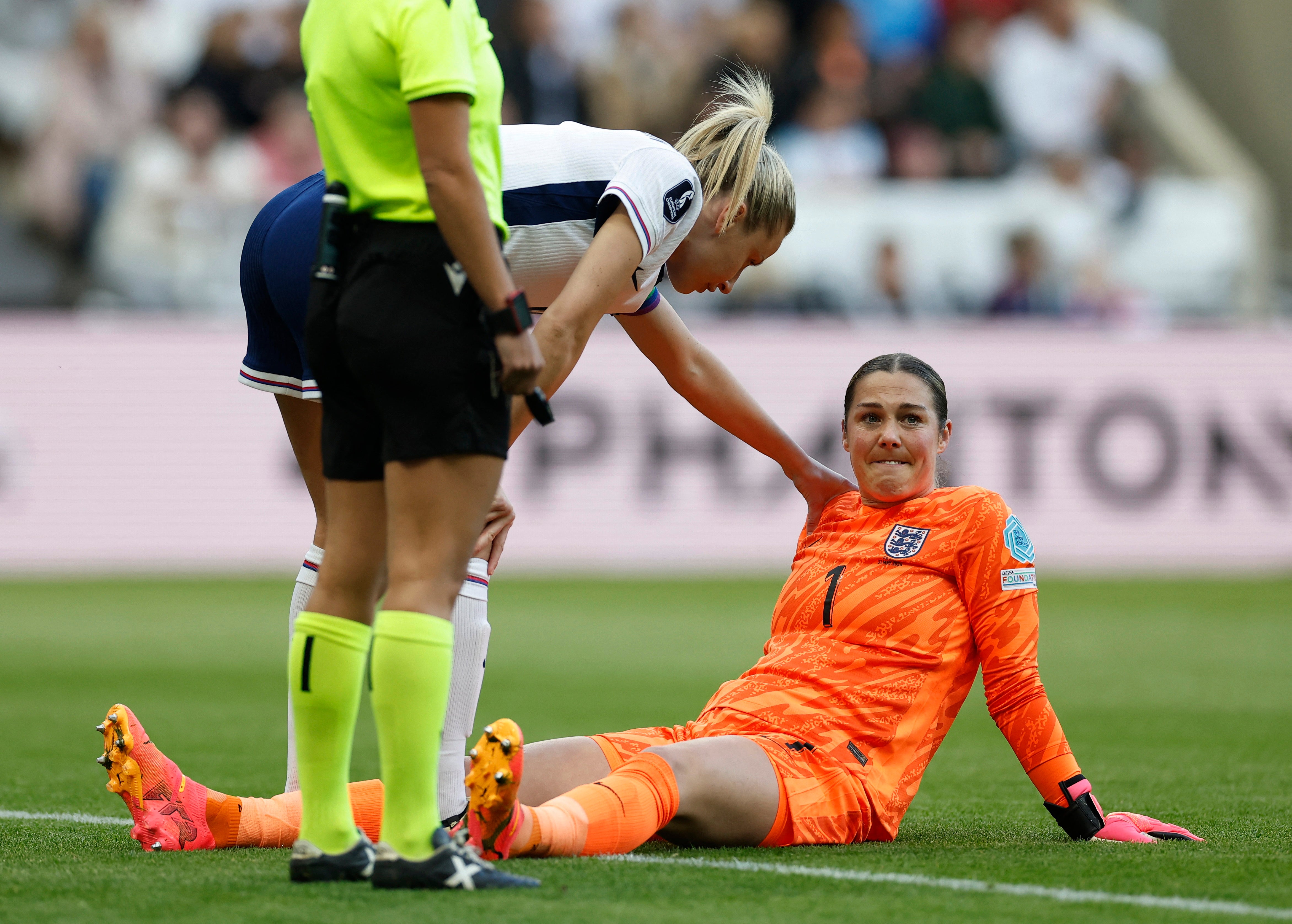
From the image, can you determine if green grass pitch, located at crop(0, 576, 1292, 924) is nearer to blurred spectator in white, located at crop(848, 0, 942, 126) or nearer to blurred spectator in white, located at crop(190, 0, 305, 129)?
Result: blurred spectator in white, located at crop(190, 0, 305, 129)

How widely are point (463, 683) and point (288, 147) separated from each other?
11200 millimetres

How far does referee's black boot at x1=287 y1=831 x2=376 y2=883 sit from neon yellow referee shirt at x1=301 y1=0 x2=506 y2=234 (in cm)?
117

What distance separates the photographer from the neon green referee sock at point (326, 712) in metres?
3.11

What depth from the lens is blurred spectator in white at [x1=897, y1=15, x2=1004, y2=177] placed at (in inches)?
597

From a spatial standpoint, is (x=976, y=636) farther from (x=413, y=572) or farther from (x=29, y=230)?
(x=29, y=230)

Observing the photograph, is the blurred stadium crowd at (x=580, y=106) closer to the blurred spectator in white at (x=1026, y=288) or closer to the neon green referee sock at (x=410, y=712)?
the blurred spectator in white at (x=1026, y=288)

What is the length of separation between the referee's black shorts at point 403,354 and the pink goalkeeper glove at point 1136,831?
1733mm

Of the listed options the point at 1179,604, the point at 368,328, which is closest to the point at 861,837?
the point at 368,328

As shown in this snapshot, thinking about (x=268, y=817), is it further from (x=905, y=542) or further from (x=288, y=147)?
(x=288, y=147)

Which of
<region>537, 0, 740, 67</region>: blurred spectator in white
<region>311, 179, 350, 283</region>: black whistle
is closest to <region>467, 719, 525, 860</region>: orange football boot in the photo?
<region>311, 179, 350, 283</region>: black whistle

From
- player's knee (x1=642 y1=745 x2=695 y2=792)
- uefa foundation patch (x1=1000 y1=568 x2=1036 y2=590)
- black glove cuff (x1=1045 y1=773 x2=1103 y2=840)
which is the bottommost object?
black glove cuff (x1=1045 y1=773 x2=1103 y2=840)

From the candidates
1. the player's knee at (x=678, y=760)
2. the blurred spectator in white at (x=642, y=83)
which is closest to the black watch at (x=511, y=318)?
the player's knee at (x=678, y=760)

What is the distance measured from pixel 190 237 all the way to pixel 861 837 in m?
10.8

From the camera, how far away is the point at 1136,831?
12.6ft
